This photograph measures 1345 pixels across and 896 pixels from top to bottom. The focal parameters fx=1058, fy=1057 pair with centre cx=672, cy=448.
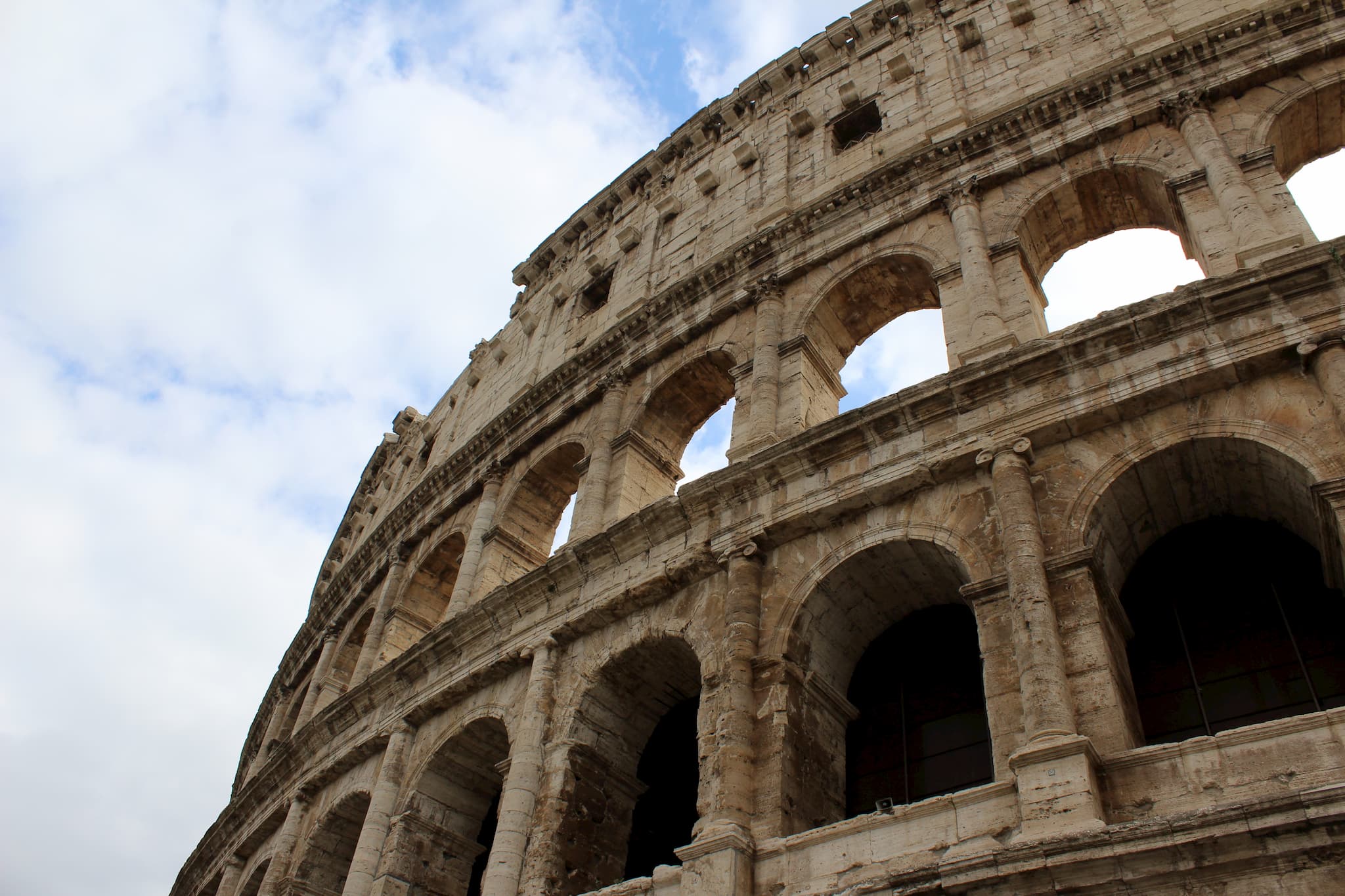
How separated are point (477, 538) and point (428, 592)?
2.63 metres

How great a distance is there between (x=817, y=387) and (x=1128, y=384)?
4.30 meters

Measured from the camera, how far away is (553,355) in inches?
697

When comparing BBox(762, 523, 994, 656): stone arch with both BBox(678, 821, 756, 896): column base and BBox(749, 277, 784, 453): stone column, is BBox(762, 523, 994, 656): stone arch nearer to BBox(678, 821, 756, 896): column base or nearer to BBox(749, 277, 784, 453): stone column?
BBox(678, 821, 756, 896): column base

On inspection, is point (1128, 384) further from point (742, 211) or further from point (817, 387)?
point (742, 211)

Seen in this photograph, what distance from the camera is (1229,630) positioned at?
8430 mm

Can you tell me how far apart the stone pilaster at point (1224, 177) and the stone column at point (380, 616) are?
39.6 feet

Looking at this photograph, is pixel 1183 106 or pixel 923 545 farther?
pixel 1183 106

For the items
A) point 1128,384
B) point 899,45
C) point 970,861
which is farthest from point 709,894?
point 899,45

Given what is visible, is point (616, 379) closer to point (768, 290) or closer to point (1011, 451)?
point (768, 290)

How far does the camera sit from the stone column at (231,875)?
15945mm

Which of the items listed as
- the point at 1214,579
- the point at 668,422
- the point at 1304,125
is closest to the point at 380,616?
the point at 668,422

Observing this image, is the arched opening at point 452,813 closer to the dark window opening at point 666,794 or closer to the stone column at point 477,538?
the dark window opening at point 666,794

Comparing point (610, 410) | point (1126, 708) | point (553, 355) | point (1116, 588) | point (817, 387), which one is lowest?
point (1126, 708)

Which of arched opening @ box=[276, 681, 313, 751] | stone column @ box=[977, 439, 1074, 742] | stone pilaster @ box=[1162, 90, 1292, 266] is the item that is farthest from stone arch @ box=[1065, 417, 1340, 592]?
arched opening @ box=[276, 681, 313, 751]
